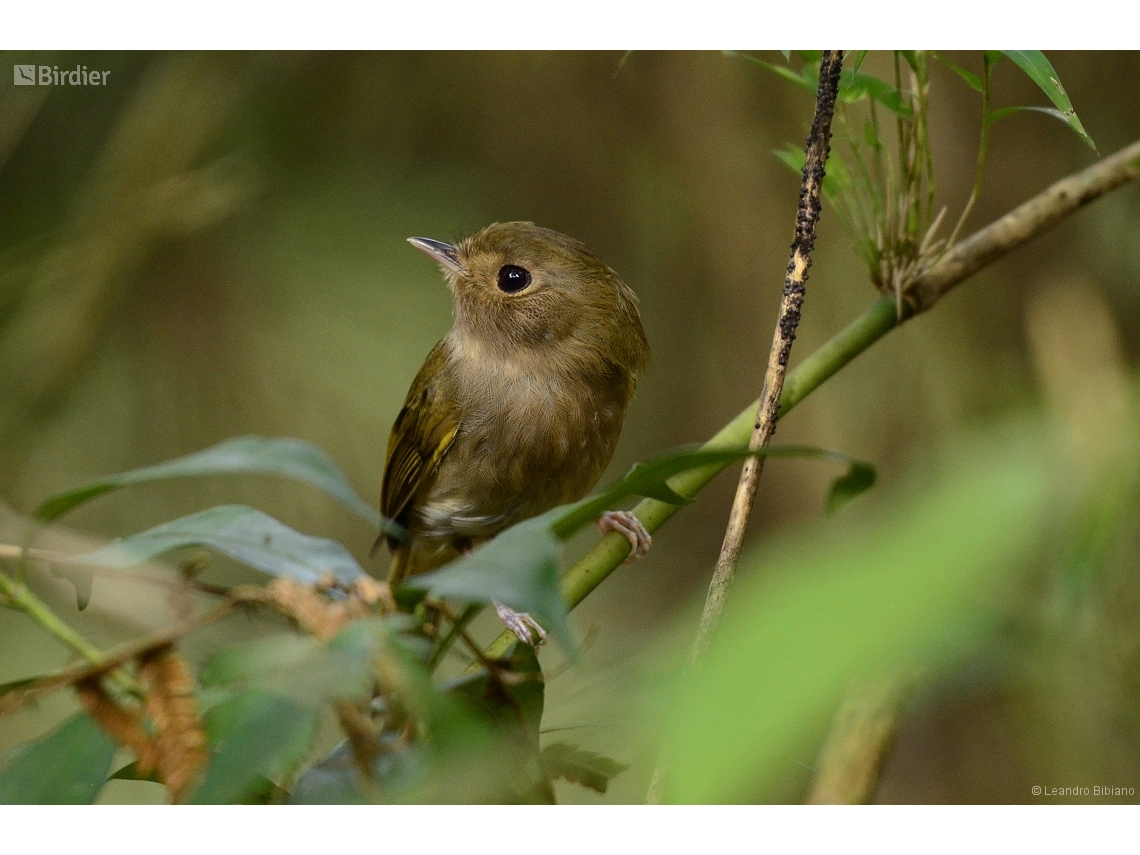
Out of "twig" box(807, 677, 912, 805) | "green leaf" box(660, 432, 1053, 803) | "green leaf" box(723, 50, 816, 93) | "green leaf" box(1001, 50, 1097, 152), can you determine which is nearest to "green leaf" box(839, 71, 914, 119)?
"green leaf" box(723, 50, 816, 93)

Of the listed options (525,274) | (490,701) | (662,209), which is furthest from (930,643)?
(662,209)

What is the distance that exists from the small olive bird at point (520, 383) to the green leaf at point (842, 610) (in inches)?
79.9

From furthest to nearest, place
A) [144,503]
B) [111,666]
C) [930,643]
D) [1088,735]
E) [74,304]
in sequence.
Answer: [144,503]
[74,304]
[1088,735]
[111,666]
[930,643]

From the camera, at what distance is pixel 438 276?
140 inches

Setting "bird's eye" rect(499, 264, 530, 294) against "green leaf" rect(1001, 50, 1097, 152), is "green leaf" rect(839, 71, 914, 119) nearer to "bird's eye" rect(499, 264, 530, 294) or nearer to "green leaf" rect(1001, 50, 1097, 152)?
"green leaf" rect(1001, 50, 1097, 152)

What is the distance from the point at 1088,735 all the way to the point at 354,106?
2158mm

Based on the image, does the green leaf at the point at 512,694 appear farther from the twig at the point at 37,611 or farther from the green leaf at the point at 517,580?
the twig at the point at 37,611

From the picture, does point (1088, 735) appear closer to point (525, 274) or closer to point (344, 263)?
point (525, 274)

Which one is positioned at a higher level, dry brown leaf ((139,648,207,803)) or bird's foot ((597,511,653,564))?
bird's foot ((597,511,653,564))

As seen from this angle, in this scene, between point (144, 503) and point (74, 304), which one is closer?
point (74, 304)

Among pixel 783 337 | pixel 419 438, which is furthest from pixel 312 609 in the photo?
pixel 419 438

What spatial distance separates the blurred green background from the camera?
7.85ft

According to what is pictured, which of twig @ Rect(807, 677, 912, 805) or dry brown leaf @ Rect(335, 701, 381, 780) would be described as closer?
dry brown leaf @ Rect(335, 701, 381, 780)

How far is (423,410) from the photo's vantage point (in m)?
2.71
